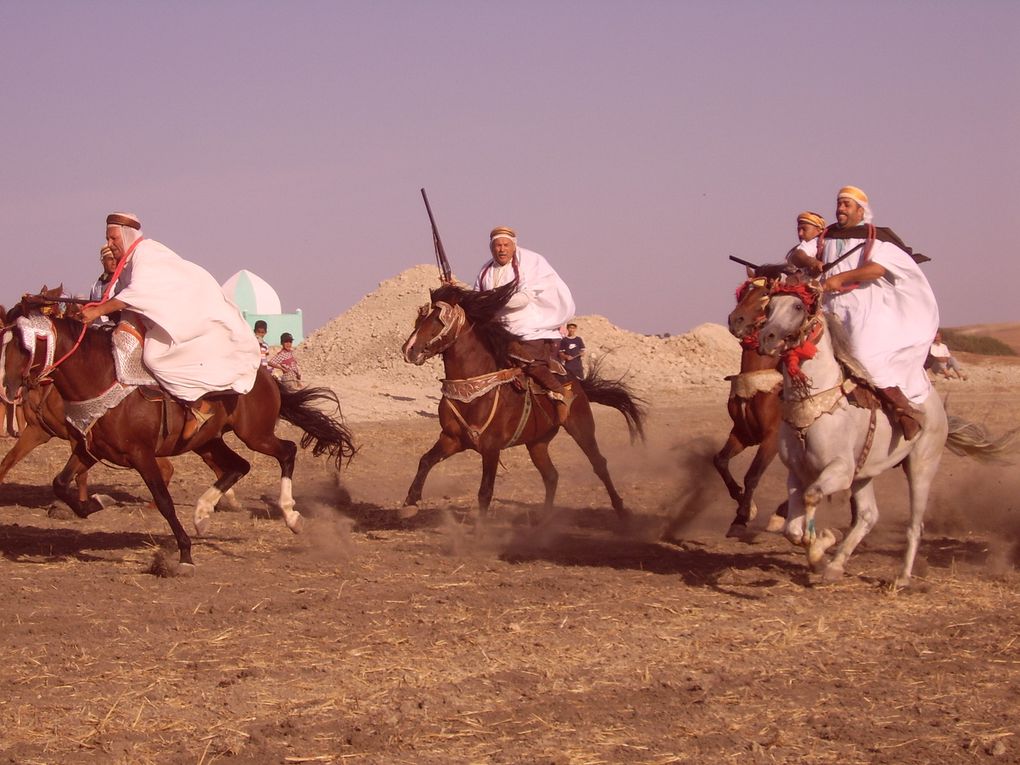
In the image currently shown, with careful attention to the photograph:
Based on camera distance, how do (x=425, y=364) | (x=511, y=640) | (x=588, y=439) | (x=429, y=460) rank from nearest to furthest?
(x=511, y=640)
(x=429, y=460)
(x=588, y=439)
(x=425, y=364)

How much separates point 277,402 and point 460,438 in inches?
62.8

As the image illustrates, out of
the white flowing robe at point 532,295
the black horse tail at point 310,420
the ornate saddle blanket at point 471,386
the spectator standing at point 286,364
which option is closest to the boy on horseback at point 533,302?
the white flowing robe at point 532,295

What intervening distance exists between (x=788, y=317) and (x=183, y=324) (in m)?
4.49

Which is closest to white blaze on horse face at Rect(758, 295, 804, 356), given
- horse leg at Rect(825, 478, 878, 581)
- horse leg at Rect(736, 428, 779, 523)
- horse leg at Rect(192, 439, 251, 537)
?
horse leg at Rect(825, 478, 878, 581)

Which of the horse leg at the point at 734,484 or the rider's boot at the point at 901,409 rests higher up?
the rider's boot at the point at 901,409

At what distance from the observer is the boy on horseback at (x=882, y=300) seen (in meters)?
8.39

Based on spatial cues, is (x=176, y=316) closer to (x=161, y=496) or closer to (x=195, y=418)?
(x=195, y=418)

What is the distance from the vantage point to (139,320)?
943cm

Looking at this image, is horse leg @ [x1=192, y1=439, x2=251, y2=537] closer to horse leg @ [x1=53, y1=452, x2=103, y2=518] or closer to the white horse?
horse leg @ [x1=53, y1=452, x2=103, y2=518]

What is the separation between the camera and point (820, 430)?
7.86 metres

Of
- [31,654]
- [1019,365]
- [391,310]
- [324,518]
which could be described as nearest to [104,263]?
[324,518]

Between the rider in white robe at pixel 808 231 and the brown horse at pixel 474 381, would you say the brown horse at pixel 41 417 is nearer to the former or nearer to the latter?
the brown horse at pixel 474 381

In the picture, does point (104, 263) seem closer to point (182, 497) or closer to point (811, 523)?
point (182, 497)

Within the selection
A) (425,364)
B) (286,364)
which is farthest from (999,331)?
(286,364)
